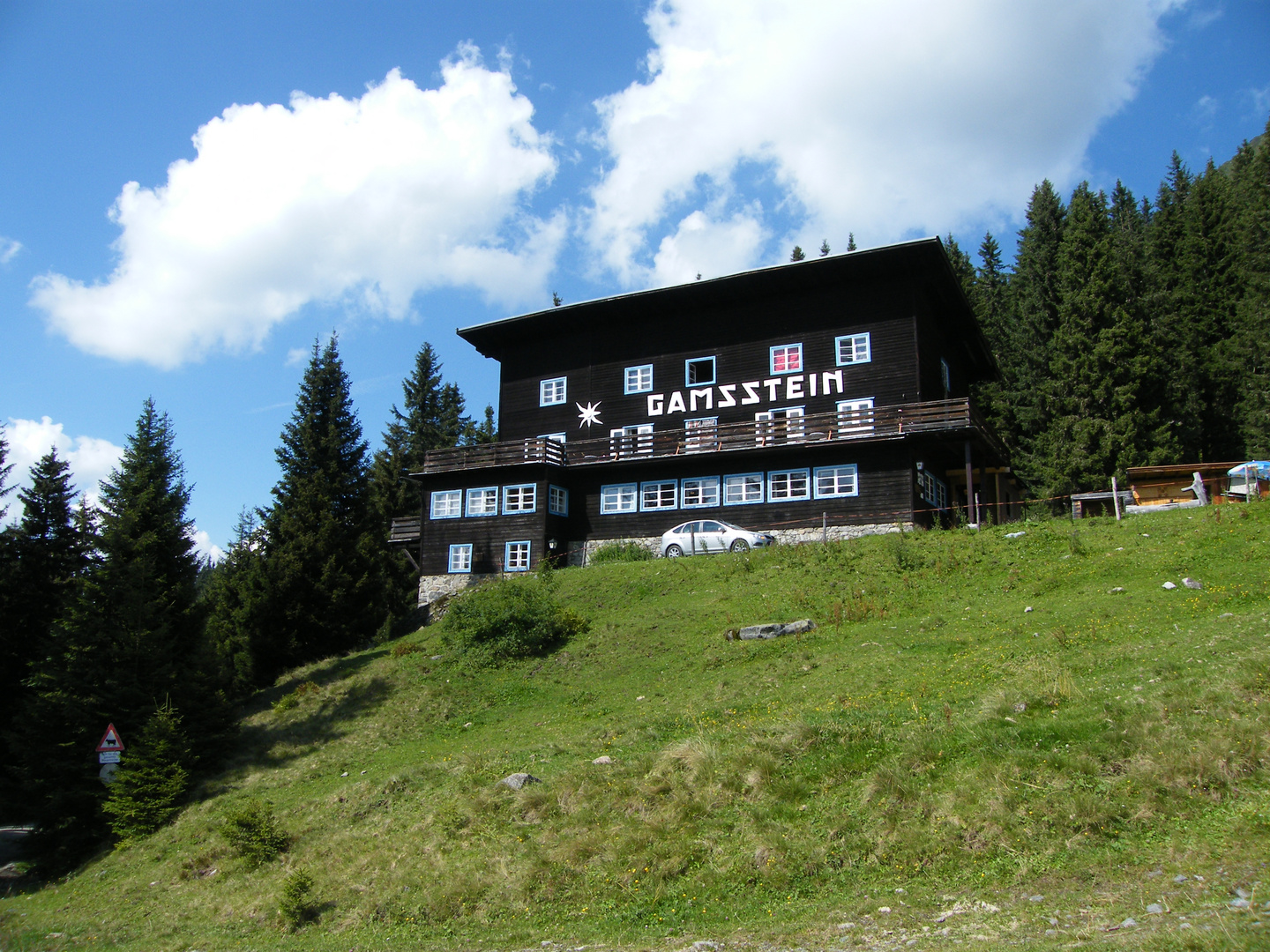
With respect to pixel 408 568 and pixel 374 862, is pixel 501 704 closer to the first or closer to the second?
pixel 374 862

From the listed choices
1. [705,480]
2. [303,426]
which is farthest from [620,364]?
[303,426]

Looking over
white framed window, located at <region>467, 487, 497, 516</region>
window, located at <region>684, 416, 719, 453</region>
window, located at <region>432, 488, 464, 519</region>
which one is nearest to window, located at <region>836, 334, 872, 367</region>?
window, located at <region>684, 416, 719, 453</region>

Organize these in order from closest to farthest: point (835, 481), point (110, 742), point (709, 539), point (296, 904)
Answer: point (296, 904)
point (110, 742)
point (709, 539)
point (835, 481)

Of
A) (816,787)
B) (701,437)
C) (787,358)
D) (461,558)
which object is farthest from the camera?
(461,558)

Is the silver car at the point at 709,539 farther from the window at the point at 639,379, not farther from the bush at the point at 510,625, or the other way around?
the window at the point at 639,379

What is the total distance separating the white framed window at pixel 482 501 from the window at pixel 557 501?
3105mm

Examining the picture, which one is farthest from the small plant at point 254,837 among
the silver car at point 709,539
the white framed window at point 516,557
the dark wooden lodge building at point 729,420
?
the white framed window at point 516,557

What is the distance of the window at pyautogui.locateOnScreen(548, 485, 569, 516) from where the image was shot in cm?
4038

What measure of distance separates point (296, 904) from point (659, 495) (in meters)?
27.4

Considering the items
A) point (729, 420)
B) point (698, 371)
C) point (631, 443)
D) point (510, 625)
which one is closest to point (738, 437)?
point (729, 420)

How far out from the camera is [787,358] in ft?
130

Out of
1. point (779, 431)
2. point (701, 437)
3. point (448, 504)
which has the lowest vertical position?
point (448, 504)

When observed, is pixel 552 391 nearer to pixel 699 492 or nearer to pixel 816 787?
pixel 699 492

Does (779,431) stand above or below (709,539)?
above
